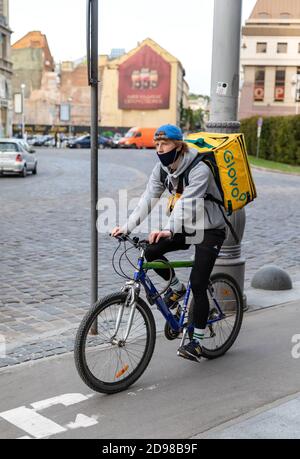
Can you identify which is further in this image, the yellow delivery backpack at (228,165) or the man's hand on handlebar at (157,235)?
the yellow delivery backpack at (228,165)

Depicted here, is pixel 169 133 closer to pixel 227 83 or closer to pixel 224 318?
pixel 224 318

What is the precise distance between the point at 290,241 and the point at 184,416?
23.0ft

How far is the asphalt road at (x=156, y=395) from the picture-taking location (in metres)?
3.66

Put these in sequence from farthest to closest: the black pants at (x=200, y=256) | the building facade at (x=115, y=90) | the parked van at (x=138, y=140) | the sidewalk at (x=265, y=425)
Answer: the building facade at (x=115, y=90) → the parked van at (x=138, y=140) → the black pants at (x=200, y=256) → the sidewalk at (x=265, y=425)

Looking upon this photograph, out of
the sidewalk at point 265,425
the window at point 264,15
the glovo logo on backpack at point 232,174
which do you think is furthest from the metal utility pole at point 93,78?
the window at point 264,15

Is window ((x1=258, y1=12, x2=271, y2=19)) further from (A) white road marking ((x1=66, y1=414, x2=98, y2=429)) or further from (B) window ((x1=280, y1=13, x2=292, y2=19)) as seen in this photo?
(A) white road marking ((x1=66, y1=414, x2=98, y2=429))

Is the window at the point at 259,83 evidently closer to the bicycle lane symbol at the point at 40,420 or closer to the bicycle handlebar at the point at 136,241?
the bicycle handlebar at the point at 136,241

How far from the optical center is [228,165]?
14.8 feet

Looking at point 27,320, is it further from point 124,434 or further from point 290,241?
point 290,241

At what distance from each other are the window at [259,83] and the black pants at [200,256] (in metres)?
72.9

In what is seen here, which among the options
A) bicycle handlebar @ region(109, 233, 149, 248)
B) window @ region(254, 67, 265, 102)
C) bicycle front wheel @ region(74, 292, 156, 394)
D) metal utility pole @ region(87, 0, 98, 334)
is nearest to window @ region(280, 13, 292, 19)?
window @ region(254, 67, 265, 102)

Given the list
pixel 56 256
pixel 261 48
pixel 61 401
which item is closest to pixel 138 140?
pixel 261 48

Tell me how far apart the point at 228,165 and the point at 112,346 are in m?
1.52

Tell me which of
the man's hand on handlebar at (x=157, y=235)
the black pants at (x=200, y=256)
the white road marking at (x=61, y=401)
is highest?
the man's hand on handlebar at (x=157, y=235)
